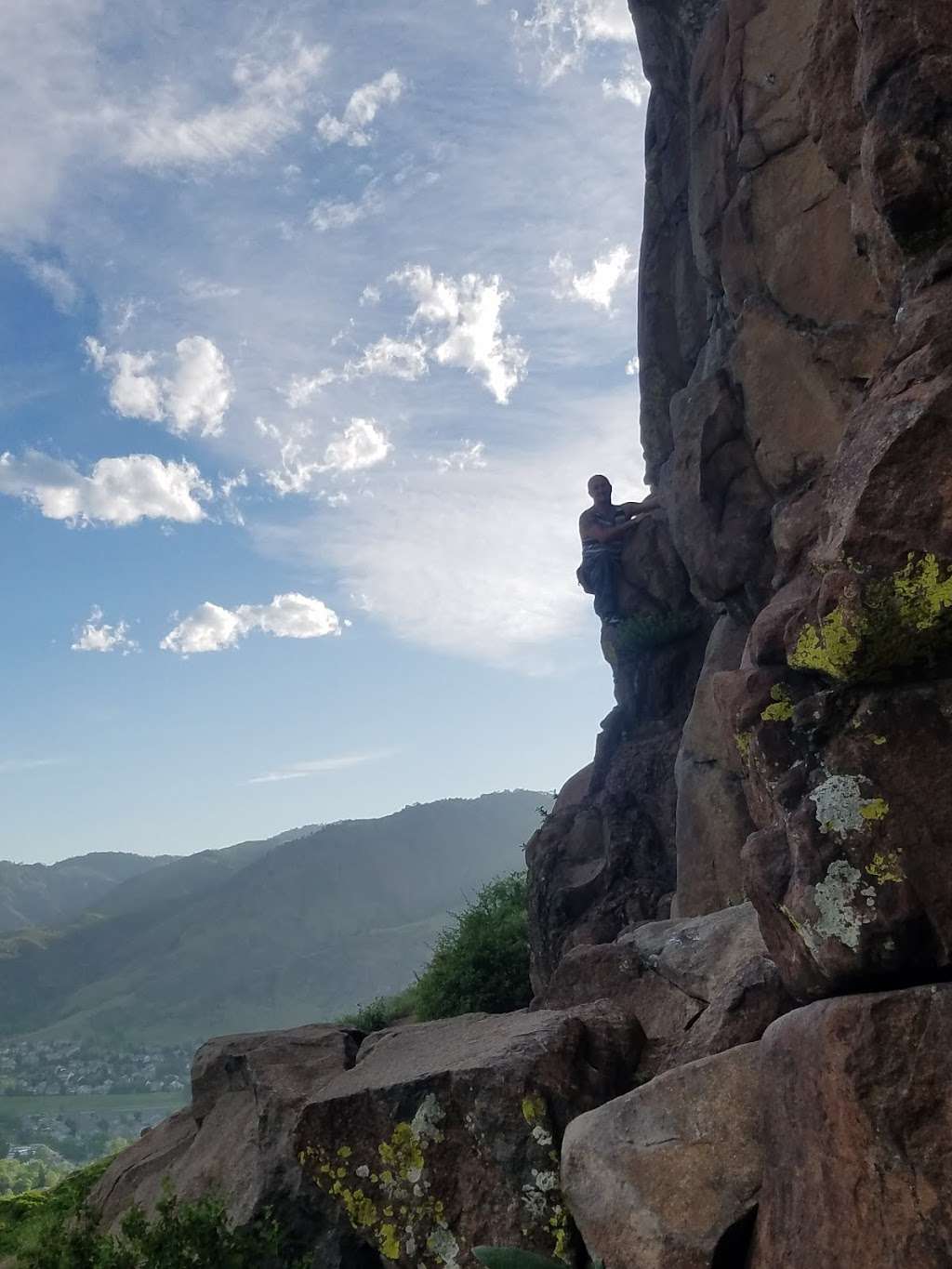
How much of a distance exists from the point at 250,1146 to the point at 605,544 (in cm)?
1435

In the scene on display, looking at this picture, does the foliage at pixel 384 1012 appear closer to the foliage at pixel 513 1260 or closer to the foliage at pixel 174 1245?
the foliage at pixel 174 1245

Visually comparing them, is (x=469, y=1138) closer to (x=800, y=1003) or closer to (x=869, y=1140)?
(x=800, y=1003)

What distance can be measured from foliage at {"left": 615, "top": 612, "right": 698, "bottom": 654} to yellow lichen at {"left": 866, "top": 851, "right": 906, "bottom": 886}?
49.3 ft

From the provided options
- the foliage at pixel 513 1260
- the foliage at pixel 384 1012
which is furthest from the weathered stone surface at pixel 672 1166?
the foliage at pixel 384 1012

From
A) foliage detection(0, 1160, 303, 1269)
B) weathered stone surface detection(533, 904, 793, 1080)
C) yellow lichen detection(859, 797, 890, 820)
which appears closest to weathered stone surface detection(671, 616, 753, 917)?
weathered stone surface detection(533, 904, 793, 1080)

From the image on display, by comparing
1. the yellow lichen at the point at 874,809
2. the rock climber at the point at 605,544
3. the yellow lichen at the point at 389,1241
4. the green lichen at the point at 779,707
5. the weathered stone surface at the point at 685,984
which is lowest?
the yellow lichen at the point at 389,1241

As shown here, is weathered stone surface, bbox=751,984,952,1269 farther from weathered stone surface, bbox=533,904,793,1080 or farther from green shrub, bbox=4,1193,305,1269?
green shrub, bbox=4,1193,305,1269

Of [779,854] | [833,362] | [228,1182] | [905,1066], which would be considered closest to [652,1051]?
[779,854]

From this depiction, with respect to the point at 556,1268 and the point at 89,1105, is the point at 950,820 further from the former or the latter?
the point at 89,1105

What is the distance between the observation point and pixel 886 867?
560 cm

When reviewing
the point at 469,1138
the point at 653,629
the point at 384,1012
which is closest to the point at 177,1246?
the point at 469,1138

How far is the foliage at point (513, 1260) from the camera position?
254 inches

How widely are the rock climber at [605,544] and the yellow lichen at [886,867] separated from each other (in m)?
16.0

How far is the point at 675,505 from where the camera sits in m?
17.8
